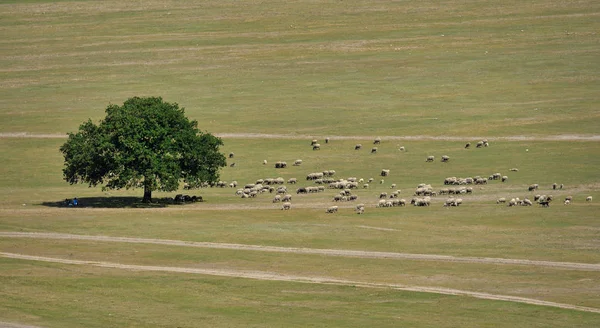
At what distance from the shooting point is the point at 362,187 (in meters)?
93.5

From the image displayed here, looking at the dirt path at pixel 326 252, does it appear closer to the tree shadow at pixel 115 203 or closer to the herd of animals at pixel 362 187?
the herd of animals at pixel 362 187

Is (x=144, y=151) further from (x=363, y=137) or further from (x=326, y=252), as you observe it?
(x=363, y=137)

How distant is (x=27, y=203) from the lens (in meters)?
88.6

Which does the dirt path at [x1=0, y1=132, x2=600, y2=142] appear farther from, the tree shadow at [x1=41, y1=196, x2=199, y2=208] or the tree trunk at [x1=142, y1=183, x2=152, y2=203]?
the tree trunk at [x1=142, y1=183, x2=152, y2=203]

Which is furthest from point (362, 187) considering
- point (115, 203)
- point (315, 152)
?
point (115, 203)

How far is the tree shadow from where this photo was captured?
3440 inches

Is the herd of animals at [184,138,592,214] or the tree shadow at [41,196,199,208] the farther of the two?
the tree shadow at [41,196,199,208]

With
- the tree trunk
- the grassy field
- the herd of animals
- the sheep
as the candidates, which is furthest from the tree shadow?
the sheep

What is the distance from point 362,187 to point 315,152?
1494 centimetres

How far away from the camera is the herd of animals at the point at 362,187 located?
83.9 m

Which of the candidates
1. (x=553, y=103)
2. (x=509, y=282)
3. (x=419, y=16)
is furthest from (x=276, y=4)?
(x=509, y=282)

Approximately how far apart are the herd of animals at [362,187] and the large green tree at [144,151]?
467cm

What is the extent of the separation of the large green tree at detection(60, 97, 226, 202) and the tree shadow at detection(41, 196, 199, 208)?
1121 mm

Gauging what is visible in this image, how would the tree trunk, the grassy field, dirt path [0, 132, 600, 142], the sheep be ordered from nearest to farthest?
the grassy field, the sheep, the tree trunk, dirt path [0, 132, 600, 142]
